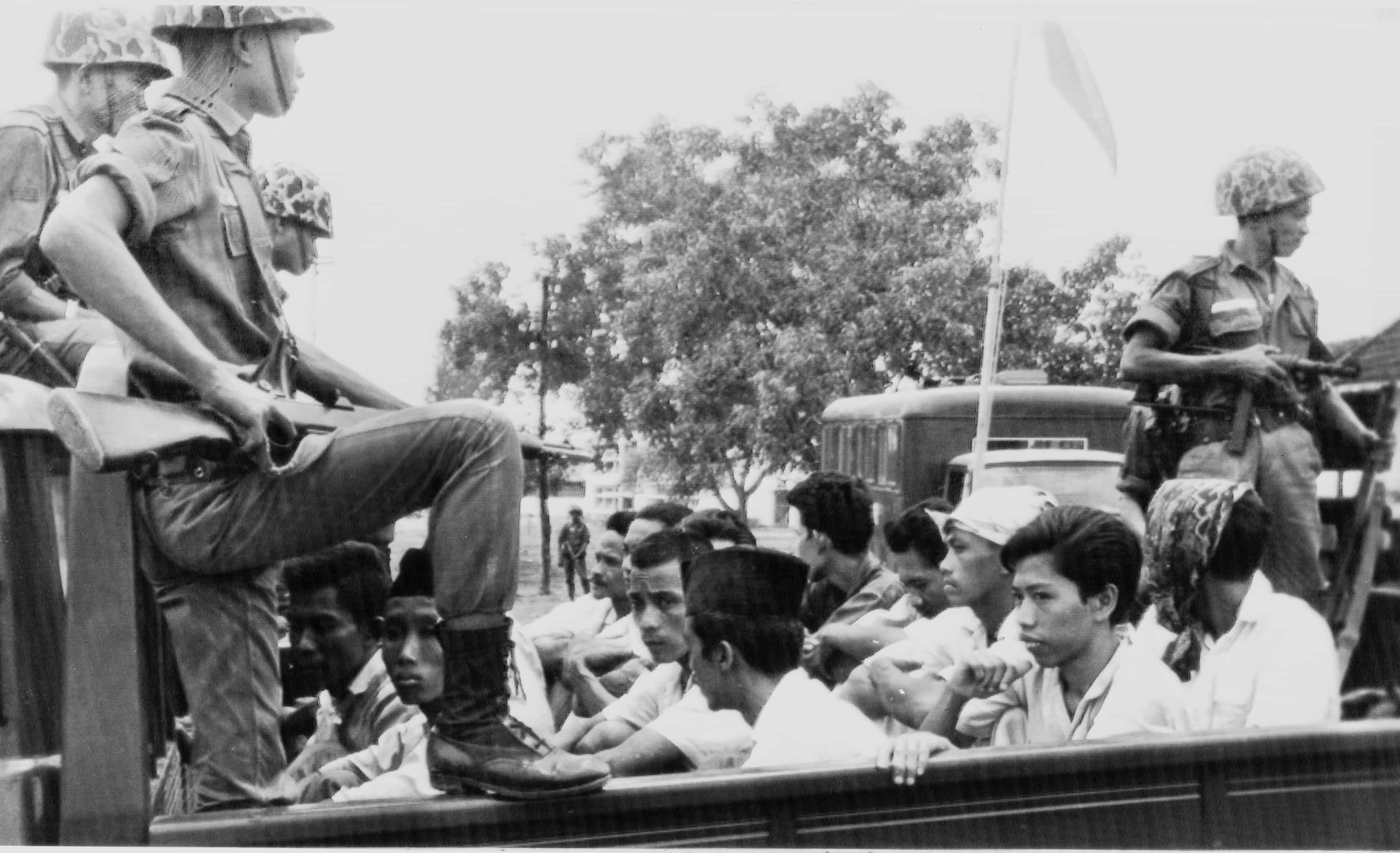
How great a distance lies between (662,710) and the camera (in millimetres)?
3678

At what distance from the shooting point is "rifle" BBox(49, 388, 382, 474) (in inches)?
80.3

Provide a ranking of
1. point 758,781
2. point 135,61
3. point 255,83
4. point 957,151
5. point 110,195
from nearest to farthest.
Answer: point 758,781 → point 110,195 → point 255,83 → point 135,61 → point 957,151

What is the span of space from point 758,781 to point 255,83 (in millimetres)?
1309

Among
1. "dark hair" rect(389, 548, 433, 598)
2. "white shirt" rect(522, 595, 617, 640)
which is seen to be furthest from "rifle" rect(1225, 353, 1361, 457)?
"white shirt" rect(522, 595, 617, 640)

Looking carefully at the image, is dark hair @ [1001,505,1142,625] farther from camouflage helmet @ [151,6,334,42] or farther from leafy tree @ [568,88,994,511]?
leafy tree @ [568,88,994,511]

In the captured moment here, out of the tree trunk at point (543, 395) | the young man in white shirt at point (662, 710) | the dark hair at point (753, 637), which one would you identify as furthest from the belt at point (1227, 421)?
the tree trunk at point (543, 395)

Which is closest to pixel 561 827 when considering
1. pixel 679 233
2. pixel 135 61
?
pixel 135 61

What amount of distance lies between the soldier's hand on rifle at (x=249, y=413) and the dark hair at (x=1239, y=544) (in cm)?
158

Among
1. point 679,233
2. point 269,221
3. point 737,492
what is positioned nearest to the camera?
point 269,221

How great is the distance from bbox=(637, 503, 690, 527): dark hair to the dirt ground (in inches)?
14.3

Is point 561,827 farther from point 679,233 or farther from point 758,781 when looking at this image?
point 679,233

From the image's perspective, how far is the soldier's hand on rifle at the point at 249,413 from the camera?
2.27m

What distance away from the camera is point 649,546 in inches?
161

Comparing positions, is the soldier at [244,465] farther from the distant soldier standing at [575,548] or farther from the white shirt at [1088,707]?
the distant soldier standing at [575,548]
